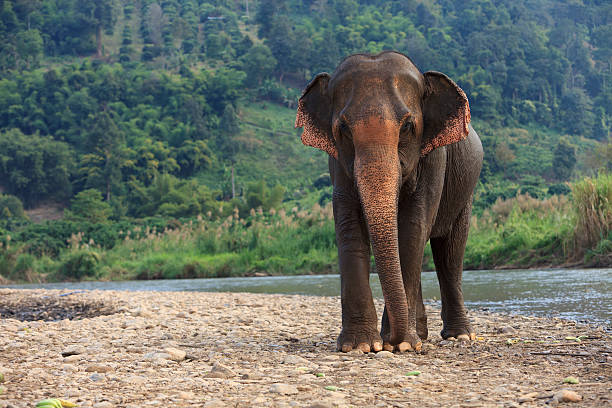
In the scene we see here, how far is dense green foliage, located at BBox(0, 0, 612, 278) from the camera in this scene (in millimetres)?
70500

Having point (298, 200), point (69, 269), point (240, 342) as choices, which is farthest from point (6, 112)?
point (240, 342)

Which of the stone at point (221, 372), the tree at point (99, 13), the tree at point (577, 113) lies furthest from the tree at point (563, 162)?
the tree at point (99, 13)

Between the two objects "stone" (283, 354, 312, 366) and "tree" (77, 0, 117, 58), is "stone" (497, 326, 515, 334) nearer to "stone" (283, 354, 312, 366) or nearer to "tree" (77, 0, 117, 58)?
"stone" (283, 354, 312, 366)

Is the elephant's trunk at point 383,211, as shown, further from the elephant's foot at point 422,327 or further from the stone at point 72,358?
the stone at point 72,358

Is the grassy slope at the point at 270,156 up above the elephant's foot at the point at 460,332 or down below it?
above

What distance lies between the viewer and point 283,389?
4488mm

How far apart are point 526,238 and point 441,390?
17743mm

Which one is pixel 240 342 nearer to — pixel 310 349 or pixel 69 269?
pixel 310 349

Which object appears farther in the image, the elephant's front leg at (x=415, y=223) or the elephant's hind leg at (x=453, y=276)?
the elephant's hind leg at (x=453, y=276)

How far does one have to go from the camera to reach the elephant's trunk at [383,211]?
5.92 meters

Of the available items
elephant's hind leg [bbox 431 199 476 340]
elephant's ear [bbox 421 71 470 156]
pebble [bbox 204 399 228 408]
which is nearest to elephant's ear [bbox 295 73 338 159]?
elephant's ear [bbox 421 71 470 156]

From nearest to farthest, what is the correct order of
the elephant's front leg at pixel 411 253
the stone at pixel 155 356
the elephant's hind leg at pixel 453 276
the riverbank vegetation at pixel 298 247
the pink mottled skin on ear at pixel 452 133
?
the stone at pixel 155 356, the elephant's front leg at pixel 411 253, the pink mottled skin on ear at pixel 452 133, the elephant's hind leg at pixel 453 276, the riverbank vegetation at pixel 298 247

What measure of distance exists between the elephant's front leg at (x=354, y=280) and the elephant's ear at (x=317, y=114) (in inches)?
20.2

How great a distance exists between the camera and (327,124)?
22.2ft
